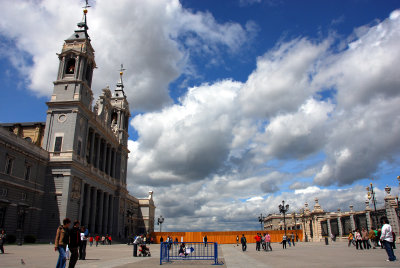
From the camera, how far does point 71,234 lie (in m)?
9.99

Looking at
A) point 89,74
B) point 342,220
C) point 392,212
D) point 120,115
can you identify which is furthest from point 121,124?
point 392,212

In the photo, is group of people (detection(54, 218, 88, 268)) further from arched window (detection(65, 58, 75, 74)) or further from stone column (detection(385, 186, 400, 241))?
arched window (detection(65, 58, 75, 74))

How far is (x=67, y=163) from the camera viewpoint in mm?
41906

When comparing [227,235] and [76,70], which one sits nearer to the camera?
[76,70]

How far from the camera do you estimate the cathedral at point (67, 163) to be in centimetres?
3569

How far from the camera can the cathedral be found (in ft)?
117

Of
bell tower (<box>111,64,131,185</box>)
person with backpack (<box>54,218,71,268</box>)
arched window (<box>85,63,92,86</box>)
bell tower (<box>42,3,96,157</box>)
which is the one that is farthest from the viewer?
bell tower (<box>111,64,131,185</box>)

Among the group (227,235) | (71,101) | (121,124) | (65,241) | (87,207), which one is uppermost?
(121,124)

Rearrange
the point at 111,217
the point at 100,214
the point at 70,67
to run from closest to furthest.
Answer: the point at 70,67 → the point at 100,214 → the point at 111,217

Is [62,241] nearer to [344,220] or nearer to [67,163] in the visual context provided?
[67,163]

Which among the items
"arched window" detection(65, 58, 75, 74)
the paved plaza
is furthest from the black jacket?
"arched window" detection(65, 58, 75, 74)

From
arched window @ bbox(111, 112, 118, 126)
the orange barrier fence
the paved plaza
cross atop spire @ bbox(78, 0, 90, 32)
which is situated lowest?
the orange barrier fence

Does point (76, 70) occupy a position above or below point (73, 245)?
above

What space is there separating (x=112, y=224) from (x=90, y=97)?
985 inches
